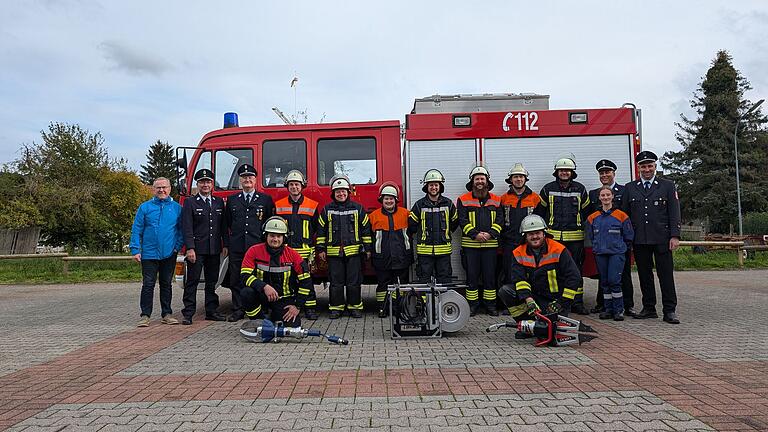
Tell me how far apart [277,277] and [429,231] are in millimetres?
2142

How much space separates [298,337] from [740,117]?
137ft

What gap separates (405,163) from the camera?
783cm

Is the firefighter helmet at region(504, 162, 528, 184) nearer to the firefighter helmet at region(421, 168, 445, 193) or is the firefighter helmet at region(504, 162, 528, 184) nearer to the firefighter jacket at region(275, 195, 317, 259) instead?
the firefighter helmet at region(421, 168, 445, 193)

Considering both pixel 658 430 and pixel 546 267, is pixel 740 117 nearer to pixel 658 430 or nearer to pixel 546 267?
pixel 546 267

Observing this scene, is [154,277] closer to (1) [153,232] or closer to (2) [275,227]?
(1) [153,232]

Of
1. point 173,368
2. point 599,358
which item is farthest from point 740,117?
point 173,368

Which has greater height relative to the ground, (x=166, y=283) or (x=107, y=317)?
(x=166, y=283)

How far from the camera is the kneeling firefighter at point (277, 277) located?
625 cm

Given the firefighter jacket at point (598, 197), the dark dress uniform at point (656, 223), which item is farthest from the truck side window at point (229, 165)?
the dark dress uniform at point (656, 223)

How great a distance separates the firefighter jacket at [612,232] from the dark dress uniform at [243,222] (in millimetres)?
4396

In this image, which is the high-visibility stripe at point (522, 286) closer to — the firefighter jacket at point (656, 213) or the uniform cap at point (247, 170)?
the firefighter jacket at point (656, 213)

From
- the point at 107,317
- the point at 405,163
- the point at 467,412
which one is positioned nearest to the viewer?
the point at 467,412

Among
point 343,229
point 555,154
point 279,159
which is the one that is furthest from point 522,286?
point 279,159

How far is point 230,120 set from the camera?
837 centimetres
